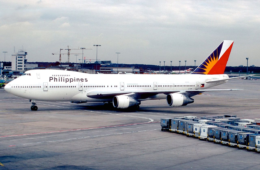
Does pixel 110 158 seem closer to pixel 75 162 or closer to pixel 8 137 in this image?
pixel 75 162

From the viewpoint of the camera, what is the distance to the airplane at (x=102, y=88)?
40.9 m

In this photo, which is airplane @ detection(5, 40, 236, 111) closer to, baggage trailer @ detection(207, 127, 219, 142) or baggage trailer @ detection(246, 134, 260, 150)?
baggage trailer @ detection(207, 127, 219, 142)

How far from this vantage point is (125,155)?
67.0ft

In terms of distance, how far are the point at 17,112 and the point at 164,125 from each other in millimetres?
20727

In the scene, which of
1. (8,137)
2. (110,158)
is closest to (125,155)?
(110,158)

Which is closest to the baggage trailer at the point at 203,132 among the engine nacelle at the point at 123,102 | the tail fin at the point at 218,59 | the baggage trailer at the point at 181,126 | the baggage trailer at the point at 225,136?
the baggage trailer at the point at 225,136

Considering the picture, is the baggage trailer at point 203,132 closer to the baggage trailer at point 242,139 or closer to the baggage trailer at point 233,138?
the baggage trailer at point 233,138

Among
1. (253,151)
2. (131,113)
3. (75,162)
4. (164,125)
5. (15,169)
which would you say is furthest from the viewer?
(131,113)

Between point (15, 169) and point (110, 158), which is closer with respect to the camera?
point (15, 169)

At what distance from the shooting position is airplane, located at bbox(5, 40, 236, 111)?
134ft

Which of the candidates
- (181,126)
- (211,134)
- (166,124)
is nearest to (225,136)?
(211,134)

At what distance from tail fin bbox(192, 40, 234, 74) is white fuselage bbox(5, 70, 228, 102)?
11.4 feet

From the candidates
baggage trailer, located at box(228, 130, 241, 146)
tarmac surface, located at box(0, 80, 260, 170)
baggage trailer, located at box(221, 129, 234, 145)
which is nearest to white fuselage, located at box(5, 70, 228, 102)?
tarmac surface, located at box(0, 80, 260, 170)

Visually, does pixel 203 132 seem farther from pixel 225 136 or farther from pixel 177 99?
pixel 177 99
